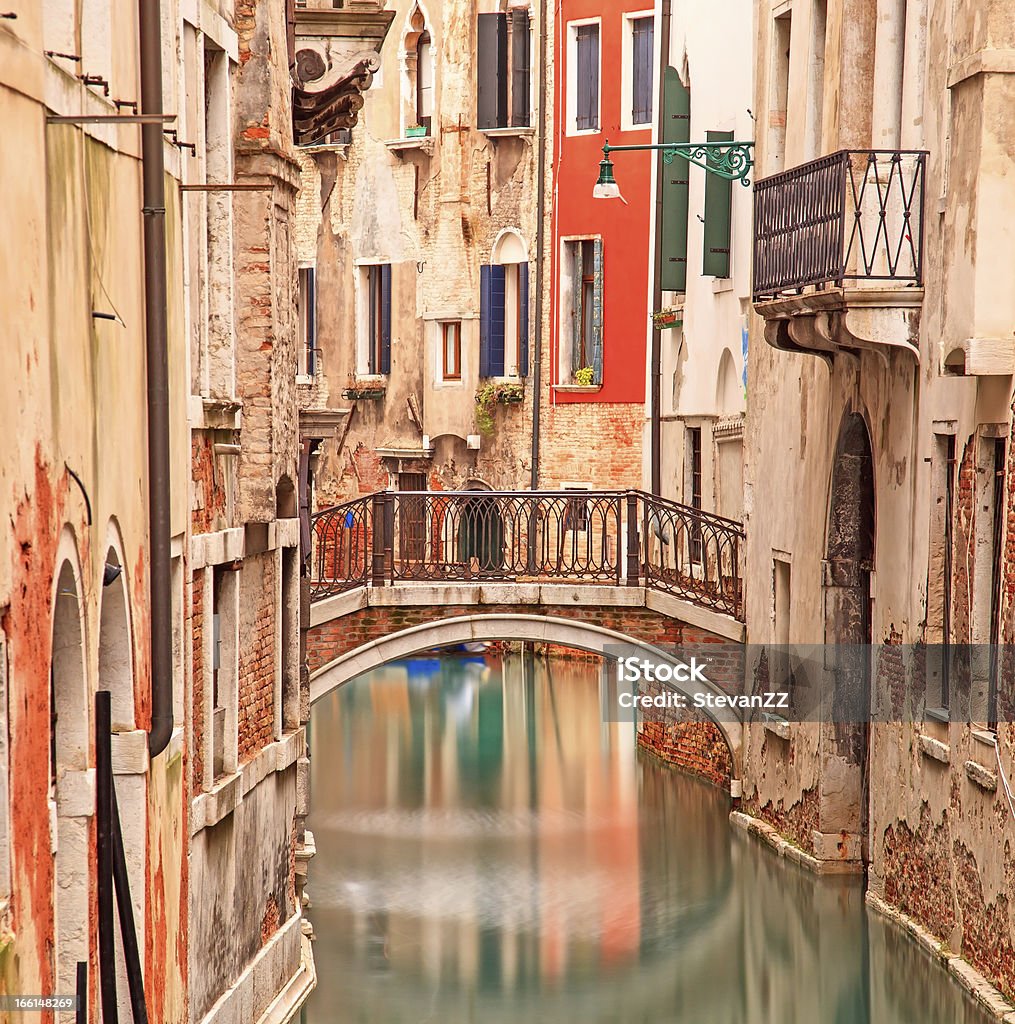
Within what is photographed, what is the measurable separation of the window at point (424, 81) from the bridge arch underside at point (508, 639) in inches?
447

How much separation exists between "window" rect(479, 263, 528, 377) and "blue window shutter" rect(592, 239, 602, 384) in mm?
1325

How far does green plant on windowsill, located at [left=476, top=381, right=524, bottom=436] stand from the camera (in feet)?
92.3

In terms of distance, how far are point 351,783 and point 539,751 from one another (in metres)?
3.08

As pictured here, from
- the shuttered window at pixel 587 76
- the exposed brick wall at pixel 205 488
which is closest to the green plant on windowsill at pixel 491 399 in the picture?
the shuttered window at pixel 587 76

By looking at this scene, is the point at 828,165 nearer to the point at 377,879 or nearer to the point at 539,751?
the point at 377,879

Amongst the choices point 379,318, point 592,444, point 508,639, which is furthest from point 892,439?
point 379,318

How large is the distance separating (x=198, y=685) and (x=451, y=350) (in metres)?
18.7

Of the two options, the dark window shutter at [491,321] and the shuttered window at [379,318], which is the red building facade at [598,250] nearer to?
the dark window shutter at [491,321]

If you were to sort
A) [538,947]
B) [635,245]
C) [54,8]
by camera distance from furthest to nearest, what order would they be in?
[635,245]
[538,947]
[54,8]

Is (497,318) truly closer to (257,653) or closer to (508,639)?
(508,639)

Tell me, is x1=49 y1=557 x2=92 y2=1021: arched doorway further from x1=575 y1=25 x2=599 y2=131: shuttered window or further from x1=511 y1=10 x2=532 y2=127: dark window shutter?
x1=511 y1=10 x2=532 y2=127: dark window shutter

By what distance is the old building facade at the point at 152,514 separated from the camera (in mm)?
6410

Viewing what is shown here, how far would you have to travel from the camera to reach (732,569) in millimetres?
19438

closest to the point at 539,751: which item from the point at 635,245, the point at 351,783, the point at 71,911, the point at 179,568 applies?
the point at 351,783
